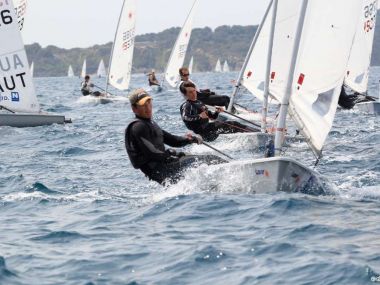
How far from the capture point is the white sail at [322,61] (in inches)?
336

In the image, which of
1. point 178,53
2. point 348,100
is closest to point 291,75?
point 348,100

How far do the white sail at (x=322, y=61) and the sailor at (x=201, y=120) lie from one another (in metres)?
3.71

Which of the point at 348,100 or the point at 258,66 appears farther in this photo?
the point at 348,100

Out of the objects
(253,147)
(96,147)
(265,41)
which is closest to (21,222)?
(253,147)

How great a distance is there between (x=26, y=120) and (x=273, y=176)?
10513mm

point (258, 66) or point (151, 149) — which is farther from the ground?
point (258, 66)

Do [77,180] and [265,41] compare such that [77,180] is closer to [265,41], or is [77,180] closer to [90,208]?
[90,208]

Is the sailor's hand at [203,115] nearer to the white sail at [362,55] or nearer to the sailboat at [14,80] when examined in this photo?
the sailboat at [14,80]

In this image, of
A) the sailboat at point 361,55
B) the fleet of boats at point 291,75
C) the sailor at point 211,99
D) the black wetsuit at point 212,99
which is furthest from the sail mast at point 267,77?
the sailboat at point 361,55

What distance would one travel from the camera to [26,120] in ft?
59.1

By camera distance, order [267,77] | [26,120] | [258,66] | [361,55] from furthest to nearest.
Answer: [361,55] < [26,120] < [258,66] < [267,77]

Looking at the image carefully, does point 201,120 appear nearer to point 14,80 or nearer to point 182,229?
point 182,229

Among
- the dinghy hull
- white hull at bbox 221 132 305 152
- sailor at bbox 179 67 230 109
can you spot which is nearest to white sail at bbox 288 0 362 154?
white hull at bbox 221 132 305 152

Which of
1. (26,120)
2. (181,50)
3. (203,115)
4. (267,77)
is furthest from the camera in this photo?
(181,50)
